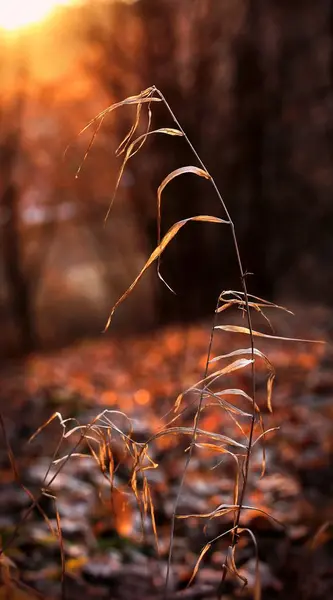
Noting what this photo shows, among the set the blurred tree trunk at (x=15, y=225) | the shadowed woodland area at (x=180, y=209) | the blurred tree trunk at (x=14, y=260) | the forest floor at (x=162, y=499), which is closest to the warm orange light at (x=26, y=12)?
the shadowed woodland area at (x=180, y=209)

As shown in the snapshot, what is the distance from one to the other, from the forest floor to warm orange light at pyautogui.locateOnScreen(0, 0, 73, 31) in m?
5.98

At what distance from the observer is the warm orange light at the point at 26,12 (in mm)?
10328

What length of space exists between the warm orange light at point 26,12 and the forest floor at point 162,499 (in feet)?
19.6

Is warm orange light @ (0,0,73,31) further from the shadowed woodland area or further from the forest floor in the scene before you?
the forest floor

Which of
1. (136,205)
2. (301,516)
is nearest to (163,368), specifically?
(301,516)

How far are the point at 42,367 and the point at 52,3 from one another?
224 inches

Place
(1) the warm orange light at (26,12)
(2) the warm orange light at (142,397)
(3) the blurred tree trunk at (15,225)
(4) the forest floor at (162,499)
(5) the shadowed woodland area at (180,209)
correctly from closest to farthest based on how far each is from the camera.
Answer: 1. (4) the forest floor at (162,499)
2. (5) the shadowed woodland area at (180,209)
3. (2) the warm orange light at (142,397)
4. (1) the warm orange light at (26,12)
5. (3) the blurred tree trunk at (15,225)

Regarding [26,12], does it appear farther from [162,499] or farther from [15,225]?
[162,499]

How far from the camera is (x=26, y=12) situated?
1090 centimetres

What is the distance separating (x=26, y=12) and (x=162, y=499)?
9.13 metres

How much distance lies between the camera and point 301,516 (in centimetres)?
333

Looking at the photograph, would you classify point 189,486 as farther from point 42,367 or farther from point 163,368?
point 42,367

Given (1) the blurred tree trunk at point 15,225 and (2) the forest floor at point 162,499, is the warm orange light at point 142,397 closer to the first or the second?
(2) the forest floor at point 162,499

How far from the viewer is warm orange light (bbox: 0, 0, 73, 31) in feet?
33.9
